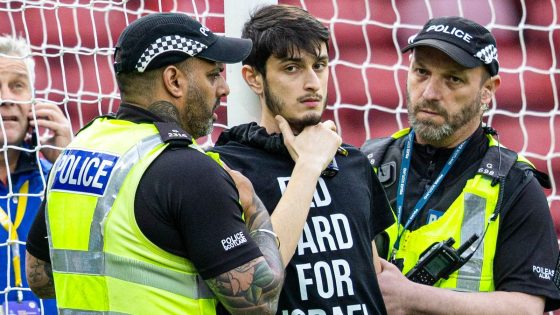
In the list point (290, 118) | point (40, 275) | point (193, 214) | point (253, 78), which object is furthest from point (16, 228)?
point (193, 214)

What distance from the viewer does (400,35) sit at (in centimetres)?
595

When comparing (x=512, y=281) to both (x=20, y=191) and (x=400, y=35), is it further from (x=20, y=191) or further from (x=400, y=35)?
(x=400, y=35)

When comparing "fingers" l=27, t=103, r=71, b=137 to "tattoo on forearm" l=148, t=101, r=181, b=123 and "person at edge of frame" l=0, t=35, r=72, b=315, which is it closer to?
"person at edge of frame" l=0, t=35, r=72, b=315

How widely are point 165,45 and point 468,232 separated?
1.19 meters

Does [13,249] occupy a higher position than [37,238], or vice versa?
[37,238]

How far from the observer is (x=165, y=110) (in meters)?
2.74

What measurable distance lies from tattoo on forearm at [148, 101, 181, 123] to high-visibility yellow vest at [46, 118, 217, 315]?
0.21ft

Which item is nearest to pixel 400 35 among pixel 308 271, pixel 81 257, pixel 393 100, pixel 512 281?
pixel 393 100

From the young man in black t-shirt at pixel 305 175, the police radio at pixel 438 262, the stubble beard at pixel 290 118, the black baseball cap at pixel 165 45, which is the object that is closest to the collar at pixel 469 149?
the police radio at pixel 438 262

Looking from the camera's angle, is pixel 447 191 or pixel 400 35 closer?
pixel 447 191

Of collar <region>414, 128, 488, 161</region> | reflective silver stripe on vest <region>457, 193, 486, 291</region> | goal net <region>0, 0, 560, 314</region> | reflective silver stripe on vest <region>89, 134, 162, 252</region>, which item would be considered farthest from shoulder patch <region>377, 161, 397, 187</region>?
goal net <region>0, 0, 560, 314</region>

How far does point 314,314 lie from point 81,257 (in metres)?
0.64

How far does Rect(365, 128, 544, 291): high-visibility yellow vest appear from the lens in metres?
3.38

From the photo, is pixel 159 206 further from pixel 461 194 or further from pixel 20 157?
pixel 20 157
